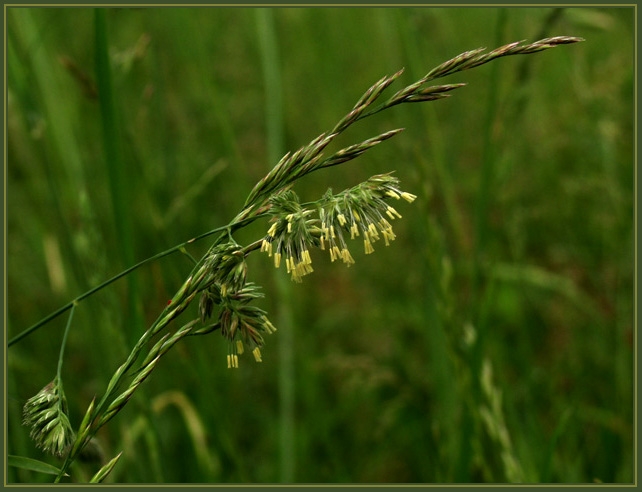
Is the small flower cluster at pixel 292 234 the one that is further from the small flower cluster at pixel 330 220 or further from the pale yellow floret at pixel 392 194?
the pale yellow floret at pixel 392 194

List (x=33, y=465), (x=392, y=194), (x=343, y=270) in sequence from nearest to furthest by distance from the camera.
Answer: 1. (x=392, y=194)
2. (x=33, y=465)
3. (x=343, y=270)

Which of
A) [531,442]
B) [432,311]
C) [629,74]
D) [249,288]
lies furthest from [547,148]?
[249,288]

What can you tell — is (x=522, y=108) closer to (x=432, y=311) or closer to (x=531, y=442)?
(x=432, y=311)

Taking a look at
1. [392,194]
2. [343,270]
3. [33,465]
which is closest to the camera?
[392,194]

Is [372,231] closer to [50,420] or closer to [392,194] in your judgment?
[392,194]

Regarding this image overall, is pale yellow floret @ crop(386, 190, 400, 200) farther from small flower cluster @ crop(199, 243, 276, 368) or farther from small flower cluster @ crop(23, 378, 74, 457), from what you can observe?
small flower cluster @ crop(23, 378, 74, 457)

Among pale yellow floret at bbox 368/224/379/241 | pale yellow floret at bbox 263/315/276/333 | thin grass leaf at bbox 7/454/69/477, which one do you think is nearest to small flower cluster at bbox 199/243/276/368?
pale yellow floret at bbox 263/315/276/333

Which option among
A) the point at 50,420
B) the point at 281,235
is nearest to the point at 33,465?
the point at 50,420
